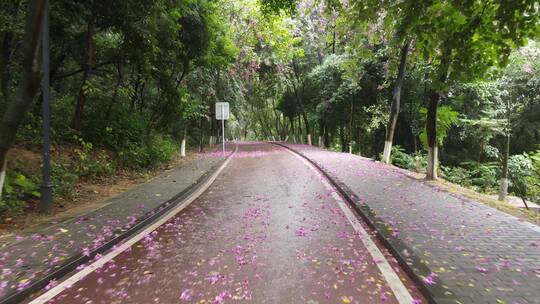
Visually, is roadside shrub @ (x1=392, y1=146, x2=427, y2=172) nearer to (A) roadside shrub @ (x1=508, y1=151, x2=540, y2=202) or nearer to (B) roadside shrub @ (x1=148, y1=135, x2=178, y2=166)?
(A) roadside shrub @ (x1=508, y1=151, x2=540, y2=202)

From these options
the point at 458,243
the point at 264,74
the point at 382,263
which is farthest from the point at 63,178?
the point at 264,74

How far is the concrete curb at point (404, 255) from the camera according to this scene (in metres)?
4.13

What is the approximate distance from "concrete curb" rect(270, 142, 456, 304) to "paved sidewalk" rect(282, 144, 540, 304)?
10mm

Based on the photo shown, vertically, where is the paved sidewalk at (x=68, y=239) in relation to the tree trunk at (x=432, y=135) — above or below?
below

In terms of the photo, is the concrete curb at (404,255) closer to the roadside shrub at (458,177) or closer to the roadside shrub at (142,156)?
the roadside shrub at (142,156)

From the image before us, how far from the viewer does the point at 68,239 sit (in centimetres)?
611

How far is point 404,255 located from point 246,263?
2103 mm

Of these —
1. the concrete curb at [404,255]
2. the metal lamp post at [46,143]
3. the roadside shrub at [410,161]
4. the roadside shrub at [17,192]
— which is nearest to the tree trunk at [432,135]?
the concrete curb at [404,255]

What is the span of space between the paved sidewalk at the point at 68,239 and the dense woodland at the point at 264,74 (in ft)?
4.85

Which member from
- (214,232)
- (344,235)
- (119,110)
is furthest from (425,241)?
(119,110)

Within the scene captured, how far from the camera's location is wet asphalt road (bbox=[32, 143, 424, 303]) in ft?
14.1

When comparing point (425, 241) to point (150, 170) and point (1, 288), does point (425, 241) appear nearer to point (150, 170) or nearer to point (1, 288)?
point (1, 288)

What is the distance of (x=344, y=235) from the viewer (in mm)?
6582

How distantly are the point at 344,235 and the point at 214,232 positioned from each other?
2179 mm
